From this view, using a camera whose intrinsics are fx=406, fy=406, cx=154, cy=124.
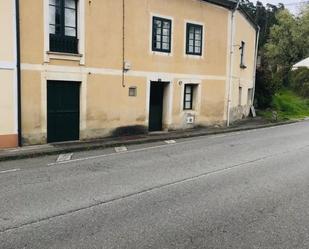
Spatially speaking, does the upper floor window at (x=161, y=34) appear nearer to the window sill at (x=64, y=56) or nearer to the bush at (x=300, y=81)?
the window sill at (x=64, y=56)

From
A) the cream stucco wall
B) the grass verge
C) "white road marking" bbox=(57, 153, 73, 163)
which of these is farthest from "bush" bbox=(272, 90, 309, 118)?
"white road marking" bbox=(57, 153, 73, 163)

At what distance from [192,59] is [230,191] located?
38.5 ft

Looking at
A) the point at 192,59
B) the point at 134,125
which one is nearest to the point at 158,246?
the point at 134,125

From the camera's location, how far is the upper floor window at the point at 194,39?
18734mm

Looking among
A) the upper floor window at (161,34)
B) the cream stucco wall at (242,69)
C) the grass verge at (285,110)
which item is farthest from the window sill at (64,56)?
the grass verge at (285,110)

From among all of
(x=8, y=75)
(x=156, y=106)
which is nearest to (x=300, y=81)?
(x=156, y=106)

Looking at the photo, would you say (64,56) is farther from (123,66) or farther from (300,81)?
(300,81)

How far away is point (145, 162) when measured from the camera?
442 inches

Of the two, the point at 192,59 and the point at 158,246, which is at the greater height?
the point at 192,59

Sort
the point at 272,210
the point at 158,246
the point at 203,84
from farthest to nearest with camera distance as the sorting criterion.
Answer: the point at 203,84
the point at 272,210
the point at 158,246

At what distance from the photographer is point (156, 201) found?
7359 millimetres

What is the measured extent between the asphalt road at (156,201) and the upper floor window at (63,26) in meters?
4.11

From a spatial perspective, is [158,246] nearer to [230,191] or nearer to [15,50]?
[230,191]

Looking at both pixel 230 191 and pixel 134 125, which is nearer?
pixel 230 191
